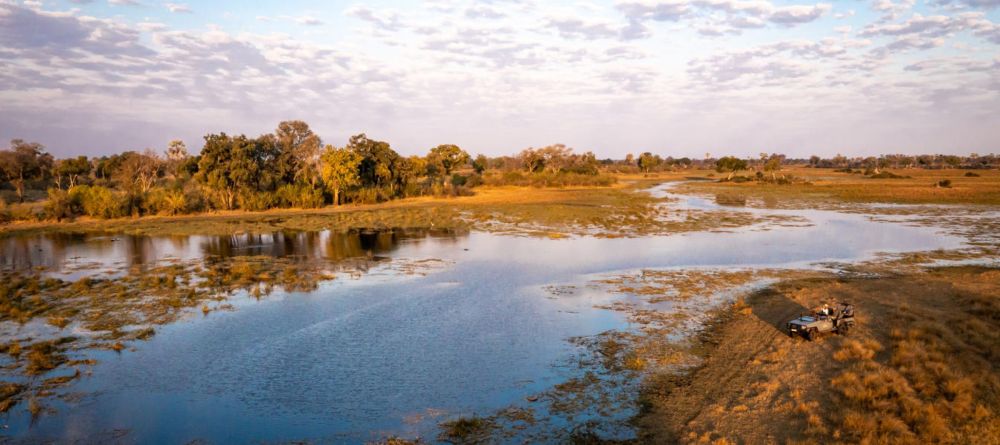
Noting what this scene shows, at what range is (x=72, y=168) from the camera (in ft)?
245

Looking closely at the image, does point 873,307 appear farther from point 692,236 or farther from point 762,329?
point 692,236

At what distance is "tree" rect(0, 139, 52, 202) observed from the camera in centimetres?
6197

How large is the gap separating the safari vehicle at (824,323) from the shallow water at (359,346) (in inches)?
190

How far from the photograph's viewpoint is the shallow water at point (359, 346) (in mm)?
12289

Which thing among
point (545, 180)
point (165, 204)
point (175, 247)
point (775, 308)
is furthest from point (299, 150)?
point (775, 308)

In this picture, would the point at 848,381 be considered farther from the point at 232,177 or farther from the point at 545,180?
the point at 545,180

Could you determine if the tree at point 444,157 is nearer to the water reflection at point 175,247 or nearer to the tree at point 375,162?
the tree at point 375,162

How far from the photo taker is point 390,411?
1261 centimetres

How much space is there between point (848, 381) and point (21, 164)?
78.0m

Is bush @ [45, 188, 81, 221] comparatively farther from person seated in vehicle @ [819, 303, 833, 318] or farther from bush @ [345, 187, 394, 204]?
person seated in vehicle @ [819, 303, 833, 318]

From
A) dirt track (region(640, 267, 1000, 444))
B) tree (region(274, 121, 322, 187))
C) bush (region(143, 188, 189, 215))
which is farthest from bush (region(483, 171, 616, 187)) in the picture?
dirt track (region(640, 267, 1000, 444))

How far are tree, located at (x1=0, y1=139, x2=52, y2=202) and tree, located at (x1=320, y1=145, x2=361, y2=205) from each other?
1128 inches

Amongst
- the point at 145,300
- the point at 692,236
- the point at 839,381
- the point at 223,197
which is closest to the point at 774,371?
the point at 839,381

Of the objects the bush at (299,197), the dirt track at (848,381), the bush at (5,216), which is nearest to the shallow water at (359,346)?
the dirt track at (848,381)
